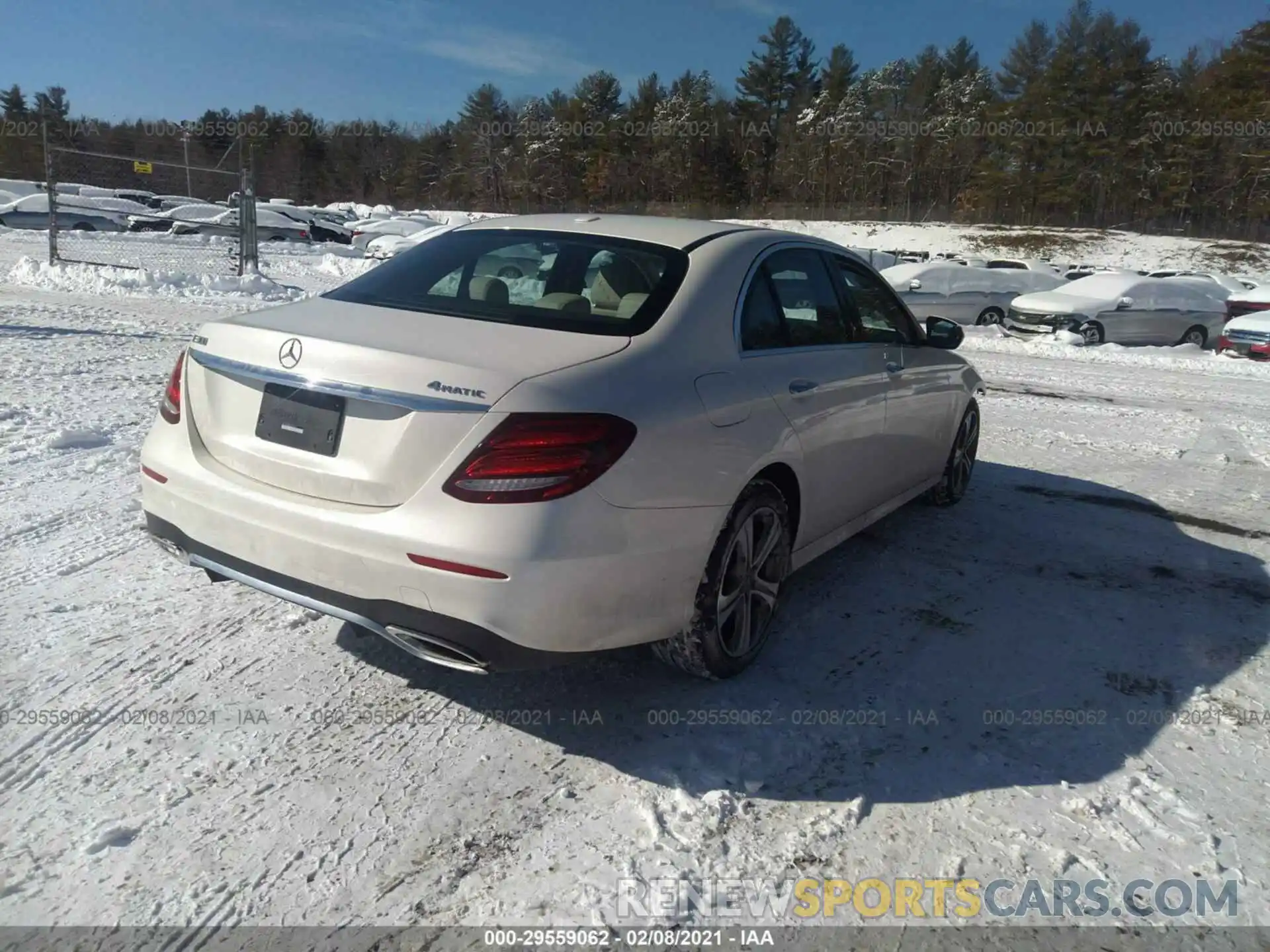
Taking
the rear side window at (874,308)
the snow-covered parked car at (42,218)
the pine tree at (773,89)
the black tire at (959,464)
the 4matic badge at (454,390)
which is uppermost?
the pine tree at (773,89)

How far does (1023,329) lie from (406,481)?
1670 cm

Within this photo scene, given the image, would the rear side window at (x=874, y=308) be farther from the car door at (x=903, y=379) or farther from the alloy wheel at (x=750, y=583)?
the alloy wheel at (x=750, y=583)

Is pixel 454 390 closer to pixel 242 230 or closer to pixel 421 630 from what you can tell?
pixel 421 630

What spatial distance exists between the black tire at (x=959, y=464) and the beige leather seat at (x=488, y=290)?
10.5ft

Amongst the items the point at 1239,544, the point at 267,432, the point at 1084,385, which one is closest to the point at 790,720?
the point at 267,432

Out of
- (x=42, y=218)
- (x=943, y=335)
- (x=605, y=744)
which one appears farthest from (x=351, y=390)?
(x=42, y=218)

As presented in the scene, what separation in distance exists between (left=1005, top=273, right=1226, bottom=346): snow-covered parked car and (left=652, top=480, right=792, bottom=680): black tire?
15.3 meters

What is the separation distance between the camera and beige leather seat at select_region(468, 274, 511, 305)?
342 centimetres

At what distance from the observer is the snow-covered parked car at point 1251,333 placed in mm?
14930

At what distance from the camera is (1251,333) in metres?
15.1

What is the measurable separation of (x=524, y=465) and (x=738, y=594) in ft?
3.73

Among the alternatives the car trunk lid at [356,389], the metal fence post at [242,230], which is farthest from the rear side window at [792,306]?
the metal fence post at [242,230]

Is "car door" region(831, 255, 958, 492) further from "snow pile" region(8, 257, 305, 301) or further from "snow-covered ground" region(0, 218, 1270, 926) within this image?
"snow pile" region(8, 257, 305, 301)

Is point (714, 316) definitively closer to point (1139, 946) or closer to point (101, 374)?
point (1139, 946)
